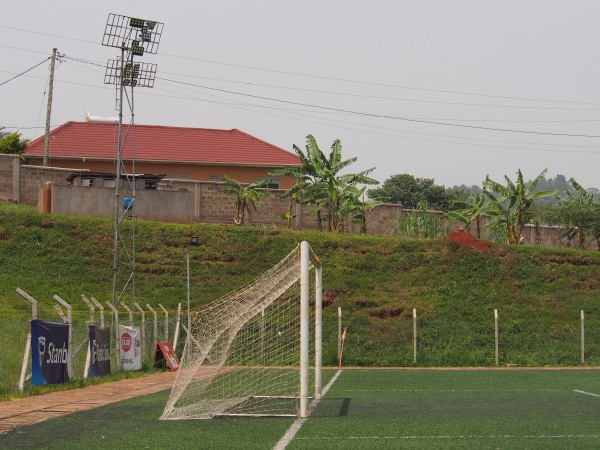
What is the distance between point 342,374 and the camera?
2539 centimetres

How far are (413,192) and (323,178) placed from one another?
43.5 metres

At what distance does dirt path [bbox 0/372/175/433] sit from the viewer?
13.7 metres

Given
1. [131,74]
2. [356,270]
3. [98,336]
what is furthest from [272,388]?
[356,270]

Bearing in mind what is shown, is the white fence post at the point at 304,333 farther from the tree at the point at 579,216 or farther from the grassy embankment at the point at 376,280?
the tree at the point at 579,216

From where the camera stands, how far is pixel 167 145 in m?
55.4

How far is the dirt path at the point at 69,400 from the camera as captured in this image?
13.7 metres

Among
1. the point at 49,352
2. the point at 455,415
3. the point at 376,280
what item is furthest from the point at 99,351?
the point at 376,280

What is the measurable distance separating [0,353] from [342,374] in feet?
32.5

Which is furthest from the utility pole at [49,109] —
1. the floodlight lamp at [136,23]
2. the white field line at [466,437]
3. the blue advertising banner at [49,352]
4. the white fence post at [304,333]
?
the white field line at [466,437]

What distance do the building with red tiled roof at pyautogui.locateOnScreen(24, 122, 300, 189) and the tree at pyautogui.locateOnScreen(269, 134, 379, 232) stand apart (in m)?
8.12

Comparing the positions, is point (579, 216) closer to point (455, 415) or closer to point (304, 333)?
point (455, 415)

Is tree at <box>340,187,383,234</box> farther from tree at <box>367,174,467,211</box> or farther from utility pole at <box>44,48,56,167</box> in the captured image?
tree at <box>367,174,467,211</box>

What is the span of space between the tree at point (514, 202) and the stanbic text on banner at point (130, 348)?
879 inches

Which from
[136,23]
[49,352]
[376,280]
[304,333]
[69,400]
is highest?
[136,23]
